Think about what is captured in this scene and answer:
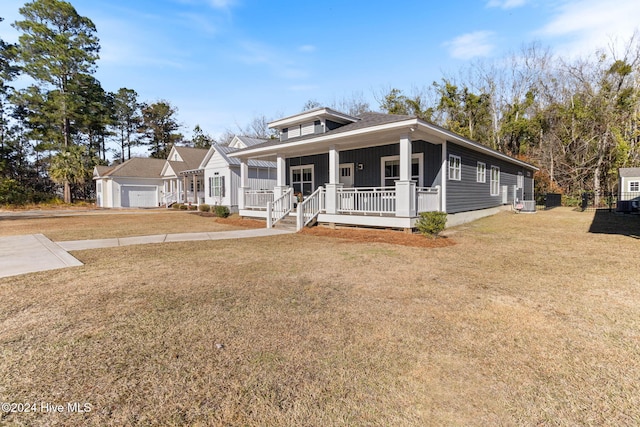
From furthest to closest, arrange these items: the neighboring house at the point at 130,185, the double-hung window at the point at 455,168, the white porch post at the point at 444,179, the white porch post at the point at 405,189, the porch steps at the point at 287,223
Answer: the neighboring house at the point at 130,185
the double-hung window at the point at 455,168
the porch steps at the point at 287,223
the white porch post at the point at 444,179
the white porch post at the point at 405,189

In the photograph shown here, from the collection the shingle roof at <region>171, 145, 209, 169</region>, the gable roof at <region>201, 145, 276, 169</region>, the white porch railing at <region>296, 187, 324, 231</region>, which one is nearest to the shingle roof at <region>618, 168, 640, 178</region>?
the white porch railing at <region>296, 187, 324, 231</region>

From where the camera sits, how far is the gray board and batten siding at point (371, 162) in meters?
12.1

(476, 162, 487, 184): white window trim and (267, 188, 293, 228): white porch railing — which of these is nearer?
(267, 188, 293, 228): white porch railing

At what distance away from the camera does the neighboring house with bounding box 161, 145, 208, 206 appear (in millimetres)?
25625

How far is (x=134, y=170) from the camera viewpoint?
3045 cm

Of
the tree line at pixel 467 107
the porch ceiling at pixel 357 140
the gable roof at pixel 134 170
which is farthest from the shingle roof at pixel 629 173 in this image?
the gable roof at pixel 134 170

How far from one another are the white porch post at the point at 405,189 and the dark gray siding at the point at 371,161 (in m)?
2.77

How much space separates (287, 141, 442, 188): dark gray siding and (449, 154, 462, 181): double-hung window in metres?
0.73

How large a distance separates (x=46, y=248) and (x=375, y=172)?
1084 centimetres

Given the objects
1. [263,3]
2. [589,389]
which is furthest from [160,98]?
[589,389]

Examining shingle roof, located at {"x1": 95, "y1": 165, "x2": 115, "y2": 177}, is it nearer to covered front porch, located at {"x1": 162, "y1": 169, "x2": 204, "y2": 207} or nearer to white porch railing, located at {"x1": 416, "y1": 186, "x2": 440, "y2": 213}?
covered front porch, located at {"x1": 162, "y1": 169, "x2": 204, "y2": 207}

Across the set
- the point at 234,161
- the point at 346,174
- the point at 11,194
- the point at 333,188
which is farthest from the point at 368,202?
the point at 11,194

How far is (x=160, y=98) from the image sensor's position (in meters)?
44.1

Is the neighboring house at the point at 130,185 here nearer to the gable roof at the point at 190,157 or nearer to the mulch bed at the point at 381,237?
the gable roof at the point at 190,157
